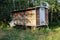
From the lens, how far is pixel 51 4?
837 inches

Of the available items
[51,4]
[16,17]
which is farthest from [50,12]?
[16,17]

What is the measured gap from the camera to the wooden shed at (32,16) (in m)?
14.6

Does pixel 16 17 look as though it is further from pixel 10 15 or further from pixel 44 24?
pixel 44 24

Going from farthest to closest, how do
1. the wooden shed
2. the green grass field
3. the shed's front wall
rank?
the shed's front wall, the wooden shed, the green grass field

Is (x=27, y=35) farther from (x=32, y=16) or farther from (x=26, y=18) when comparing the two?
(x=26, y=18)

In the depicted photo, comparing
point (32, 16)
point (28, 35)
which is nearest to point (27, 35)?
point (28, 35)

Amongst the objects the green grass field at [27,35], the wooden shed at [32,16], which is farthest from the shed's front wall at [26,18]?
the green grass field at [27,35]

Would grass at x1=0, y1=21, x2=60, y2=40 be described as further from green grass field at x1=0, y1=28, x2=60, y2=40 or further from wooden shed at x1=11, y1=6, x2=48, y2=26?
wooden shed at x1=11, y1=6, x2=48, y2=26

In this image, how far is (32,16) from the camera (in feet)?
48.5

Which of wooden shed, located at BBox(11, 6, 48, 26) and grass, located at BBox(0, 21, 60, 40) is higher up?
wooden shed, located at BBox(11, 6, 48, 26)

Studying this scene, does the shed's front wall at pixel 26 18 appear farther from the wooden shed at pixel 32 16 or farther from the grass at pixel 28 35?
the grass at pixel 28 35

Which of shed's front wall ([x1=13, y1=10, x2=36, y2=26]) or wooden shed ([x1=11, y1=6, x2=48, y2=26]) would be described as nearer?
wooden shed ([x1=11, y1=6, x2=48, y2=26])

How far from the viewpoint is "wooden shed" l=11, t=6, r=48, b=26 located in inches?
576

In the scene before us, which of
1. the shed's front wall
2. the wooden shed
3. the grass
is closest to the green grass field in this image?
the grass
